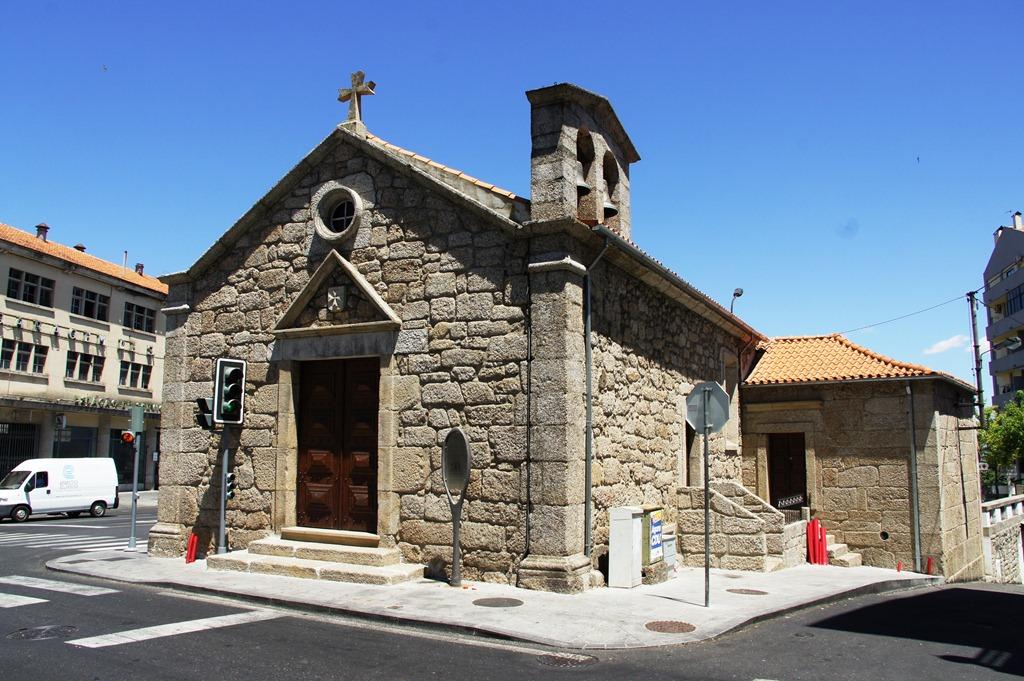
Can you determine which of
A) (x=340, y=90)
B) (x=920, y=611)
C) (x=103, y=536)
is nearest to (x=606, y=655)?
(x=920, y=611)

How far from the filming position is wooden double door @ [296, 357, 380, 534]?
34.2ft

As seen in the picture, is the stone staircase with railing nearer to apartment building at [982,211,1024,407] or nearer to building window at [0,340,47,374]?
building window at [0,340,47,374]

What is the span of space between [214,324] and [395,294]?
11.3ft

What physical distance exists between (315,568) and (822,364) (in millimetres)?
10859

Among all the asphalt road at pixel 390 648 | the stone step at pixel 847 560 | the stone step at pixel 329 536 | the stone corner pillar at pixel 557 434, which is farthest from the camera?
the stone step at pixel 847 560

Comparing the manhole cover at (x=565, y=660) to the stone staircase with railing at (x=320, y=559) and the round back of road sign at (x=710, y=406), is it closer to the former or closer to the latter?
the round back of road sign at (x=710, y=406)

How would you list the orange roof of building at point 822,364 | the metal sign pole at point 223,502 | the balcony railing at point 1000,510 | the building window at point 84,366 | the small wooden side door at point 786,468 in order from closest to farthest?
the metal sign pole at point 223,502, the orange roof of building at point 822,364, the small wooden side door at point 786,468, the balcony railing at point 1000,510, the building window at point 84,366

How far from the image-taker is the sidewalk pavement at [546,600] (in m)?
7.08

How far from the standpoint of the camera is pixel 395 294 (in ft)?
34.3

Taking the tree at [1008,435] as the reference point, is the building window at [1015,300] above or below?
above

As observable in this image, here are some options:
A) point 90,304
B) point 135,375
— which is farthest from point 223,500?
point 135,375

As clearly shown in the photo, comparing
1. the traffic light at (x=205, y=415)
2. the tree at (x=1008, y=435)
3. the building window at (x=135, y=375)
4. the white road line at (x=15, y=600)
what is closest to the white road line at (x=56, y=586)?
the white road line at (x=15, y=600)

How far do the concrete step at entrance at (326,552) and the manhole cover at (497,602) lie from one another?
5.90 feet

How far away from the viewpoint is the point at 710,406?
8.30 m
